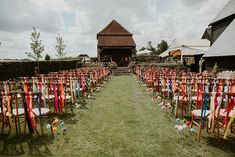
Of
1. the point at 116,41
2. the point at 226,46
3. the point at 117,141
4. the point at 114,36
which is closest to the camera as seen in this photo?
the point at 117,141

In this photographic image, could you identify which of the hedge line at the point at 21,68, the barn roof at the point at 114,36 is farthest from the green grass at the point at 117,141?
the barn roof at the point at 114,36

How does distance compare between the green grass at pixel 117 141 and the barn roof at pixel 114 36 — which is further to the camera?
the barn roof at pixel 114 36

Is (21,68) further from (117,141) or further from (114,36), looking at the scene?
(114,36)

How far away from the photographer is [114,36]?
39.4 metres

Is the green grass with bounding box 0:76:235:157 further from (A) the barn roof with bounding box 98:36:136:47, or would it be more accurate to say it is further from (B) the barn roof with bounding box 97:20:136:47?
(B) the barn roof with bounding box 97:20:136:47

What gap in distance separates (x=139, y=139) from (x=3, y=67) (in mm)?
13681

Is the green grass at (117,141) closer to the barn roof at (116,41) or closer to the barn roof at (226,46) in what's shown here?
the barn roof at (226,46)

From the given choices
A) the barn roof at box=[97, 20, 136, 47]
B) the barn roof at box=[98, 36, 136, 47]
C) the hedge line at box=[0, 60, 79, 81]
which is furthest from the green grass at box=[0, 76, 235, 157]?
the barn roof at box=[97, 20, 136, 47]

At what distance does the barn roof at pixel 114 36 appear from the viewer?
121 ft

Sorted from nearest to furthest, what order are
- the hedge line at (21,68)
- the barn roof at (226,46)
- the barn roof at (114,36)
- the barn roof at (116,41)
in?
the barn roof at (226,46) < the hedge line at (21,68) < the barn roof at (116,41) < the barn roof at (114,36)

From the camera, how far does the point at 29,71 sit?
19953 mm

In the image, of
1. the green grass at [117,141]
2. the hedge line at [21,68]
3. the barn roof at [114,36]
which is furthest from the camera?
the barn roof at [114,36]

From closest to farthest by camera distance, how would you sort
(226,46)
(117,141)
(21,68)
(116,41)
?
(117,141) → (226,46) → (21,68) → (116,41)

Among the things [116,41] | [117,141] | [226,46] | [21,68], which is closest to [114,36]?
[116,41]
